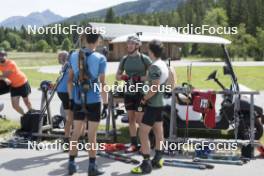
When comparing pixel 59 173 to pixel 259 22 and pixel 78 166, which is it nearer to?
pixel 78 166

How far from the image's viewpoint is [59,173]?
6.67 m

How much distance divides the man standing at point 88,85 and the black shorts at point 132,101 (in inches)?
51.5

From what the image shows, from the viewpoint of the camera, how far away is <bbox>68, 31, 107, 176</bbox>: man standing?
629 cm

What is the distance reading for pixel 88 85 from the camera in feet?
20.7

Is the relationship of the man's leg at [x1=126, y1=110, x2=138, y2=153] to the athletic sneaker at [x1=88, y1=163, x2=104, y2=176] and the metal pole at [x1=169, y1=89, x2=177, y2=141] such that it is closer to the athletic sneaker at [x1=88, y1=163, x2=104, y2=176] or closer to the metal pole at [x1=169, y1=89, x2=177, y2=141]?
the metal pole at [x1=169, y1=89, x2=177, y2=141]

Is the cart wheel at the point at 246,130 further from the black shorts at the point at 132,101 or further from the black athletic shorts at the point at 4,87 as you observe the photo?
the black athletic shorts at the point at 4,87

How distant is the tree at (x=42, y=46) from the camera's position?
11060 centimetres

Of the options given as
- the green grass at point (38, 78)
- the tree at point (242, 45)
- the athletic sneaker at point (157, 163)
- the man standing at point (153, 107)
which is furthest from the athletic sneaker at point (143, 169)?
the tree at point (242, 45)

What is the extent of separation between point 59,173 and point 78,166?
16.6 inches

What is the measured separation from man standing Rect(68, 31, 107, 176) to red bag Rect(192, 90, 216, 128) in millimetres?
2159

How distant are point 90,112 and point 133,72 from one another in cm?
158

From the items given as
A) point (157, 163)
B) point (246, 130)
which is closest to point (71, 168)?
point (157, 163)

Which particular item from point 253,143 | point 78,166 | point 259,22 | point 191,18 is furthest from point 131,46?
point 191,18

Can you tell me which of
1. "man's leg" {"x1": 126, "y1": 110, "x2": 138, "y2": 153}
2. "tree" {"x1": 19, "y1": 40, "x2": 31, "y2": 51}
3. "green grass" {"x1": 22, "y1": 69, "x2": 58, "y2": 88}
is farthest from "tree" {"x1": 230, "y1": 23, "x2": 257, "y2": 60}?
"man's leg" {"x1": 126, "y1": 110, "x2": 138, "y2": 153}
